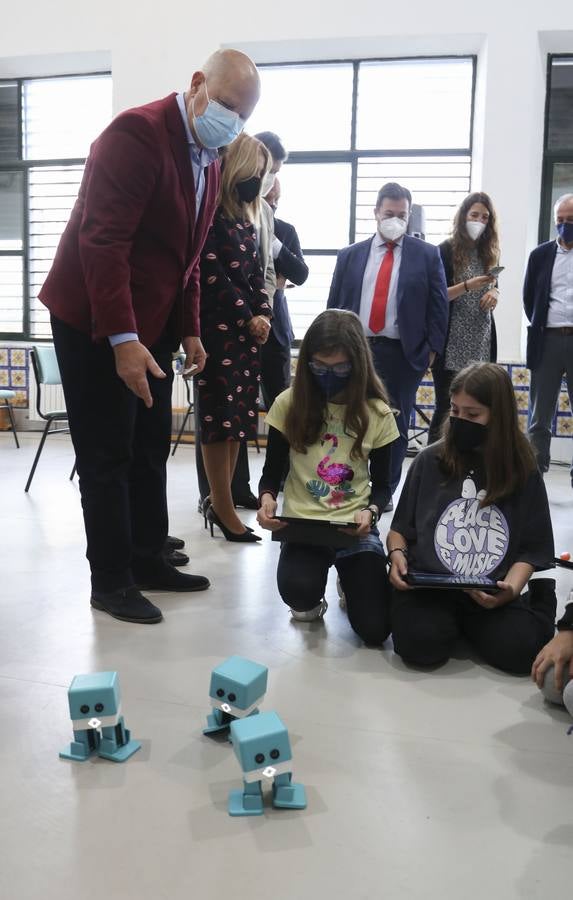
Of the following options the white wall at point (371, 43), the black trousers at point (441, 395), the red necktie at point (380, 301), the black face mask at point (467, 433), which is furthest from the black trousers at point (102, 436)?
the white wall at point (371, 43)

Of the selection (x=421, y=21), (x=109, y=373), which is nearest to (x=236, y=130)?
(x=109, y=373)

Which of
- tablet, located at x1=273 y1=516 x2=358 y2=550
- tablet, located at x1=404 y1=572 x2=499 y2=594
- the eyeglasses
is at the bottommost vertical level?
tablet, located at x1=404 y1=572 x2=499 y2=594

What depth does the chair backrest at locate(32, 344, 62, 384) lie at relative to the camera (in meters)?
3.93

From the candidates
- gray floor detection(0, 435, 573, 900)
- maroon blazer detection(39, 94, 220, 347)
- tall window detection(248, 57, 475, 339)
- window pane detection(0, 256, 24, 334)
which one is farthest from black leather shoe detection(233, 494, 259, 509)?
window pane detection(0, 256, 24, 334)

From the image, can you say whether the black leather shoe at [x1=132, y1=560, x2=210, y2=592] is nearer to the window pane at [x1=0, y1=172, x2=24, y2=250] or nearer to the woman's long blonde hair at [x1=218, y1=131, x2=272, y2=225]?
the woman's long blonde hair at [x1=218, y1=131, x2=272, y2=225]

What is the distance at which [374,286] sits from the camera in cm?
307

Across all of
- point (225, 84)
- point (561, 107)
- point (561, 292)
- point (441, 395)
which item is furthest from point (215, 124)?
point (561, 107)

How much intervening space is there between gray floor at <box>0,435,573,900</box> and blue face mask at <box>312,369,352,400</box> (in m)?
0.60

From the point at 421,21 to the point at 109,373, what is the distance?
14.7 ft

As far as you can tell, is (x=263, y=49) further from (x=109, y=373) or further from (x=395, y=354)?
(x=109, y=373)

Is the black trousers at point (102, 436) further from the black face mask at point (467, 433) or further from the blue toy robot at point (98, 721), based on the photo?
the black face mask at point (467, 433)

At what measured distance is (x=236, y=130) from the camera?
6.18ft

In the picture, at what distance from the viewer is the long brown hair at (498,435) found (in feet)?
6.07

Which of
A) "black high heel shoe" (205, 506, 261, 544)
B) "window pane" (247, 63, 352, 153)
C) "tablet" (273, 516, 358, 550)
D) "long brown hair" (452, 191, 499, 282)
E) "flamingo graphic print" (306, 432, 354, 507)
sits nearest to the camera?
"tablet" (273, 516, 358, 550)
